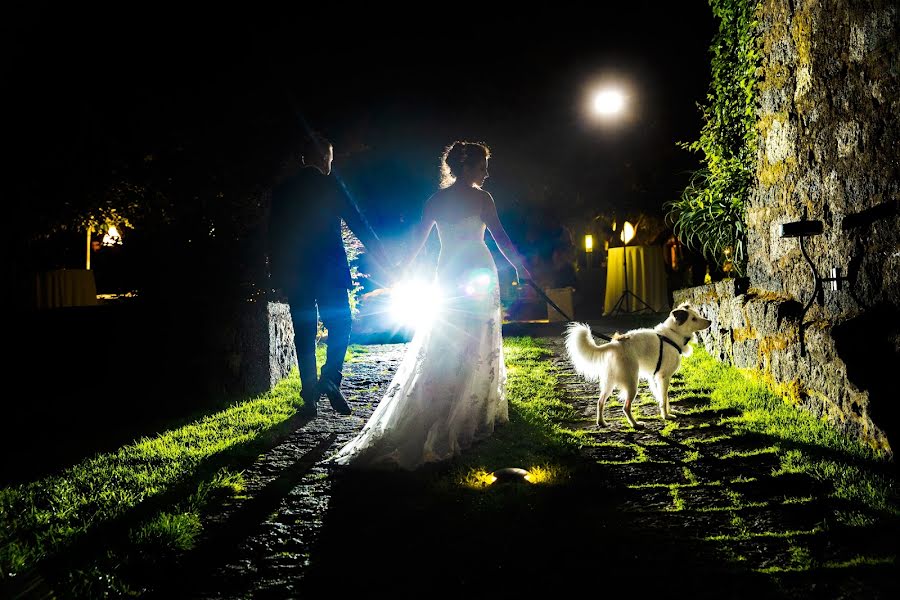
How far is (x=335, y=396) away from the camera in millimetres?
5562

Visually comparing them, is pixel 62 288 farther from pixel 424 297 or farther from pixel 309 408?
pixel 424 297

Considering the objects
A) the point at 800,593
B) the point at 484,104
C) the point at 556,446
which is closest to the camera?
the point at 800,593

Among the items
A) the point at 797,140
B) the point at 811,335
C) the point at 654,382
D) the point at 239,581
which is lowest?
the point at 239,581

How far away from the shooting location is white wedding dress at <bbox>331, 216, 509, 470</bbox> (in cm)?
433

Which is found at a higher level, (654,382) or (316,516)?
(654,382)

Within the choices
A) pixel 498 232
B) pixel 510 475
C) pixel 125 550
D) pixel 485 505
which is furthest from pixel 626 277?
pixel 125 550

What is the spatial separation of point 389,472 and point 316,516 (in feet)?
2.58

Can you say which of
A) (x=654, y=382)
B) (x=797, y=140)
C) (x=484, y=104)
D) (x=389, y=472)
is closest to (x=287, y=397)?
(x=389, y=472)

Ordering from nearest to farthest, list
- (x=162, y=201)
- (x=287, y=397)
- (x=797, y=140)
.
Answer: (x=797, y=140), (x=287, y=397), (x=162, y=201)

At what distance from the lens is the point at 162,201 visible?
26.9 ft

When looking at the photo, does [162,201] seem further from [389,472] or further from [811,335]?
[811,335]

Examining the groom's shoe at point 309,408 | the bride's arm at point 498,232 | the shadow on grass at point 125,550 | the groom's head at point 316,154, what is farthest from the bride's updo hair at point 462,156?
the shadow on grass at point 125,550

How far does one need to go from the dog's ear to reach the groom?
2.79 metres

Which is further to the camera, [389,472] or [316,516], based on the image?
[389,472]
